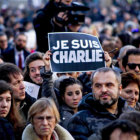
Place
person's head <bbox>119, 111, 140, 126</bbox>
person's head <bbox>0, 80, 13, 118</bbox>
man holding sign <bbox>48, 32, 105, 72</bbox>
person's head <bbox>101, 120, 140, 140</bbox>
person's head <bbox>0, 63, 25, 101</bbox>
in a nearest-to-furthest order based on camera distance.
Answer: person's head <bbox>101, 120, 140, 140</bbox> < person's head <bbox>119, 111, 140, 126</bbox> < person's head <bbox>0, 80, 13, 118</bbox> < person's head <bbox>0, 63, 25, 101</bbox> < man holding sign <bbox>48, 32, 105, 72</bbox>

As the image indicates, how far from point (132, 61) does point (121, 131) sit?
3.94m

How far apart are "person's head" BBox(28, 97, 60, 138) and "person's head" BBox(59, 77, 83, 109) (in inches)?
48.3

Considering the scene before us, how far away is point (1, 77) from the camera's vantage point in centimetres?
695

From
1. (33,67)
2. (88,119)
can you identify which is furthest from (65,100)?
(88,119)

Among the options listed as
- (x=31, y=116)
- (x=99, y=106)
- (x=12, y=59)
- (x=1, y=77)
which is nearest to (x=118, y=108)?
(x=99, y=106)

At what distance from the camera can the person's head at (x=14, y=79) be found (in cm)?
688

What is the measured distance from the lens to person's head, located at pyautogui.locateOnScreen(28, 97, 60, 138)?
5.95 metres

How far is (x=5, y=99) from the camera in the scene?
6.24 metres

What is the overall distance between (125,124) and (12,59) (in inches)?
312

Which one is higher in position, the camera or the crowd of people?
the camera

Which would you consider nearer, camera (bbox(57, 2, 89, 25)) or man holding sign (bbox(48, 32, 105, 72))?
man holding sign (bbox(48, 32, 105, 72))

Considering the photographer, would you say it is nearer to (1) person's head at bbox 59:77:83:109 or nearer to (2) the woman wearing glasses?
(1) person's head at bbox 59:77:83:109

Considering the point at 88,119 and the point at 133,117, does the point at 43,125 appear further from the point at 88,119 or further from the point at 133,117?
the point at 133,117

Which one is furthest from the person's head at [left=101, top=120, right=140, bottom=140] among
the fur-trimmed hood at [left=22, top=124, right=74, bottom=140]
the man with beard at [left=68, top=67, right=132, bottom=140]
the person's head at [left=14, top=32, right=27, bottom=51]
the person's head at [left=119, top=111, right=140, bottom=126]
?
the person's head at [left=14, top=32, right=27, bottom=51]
